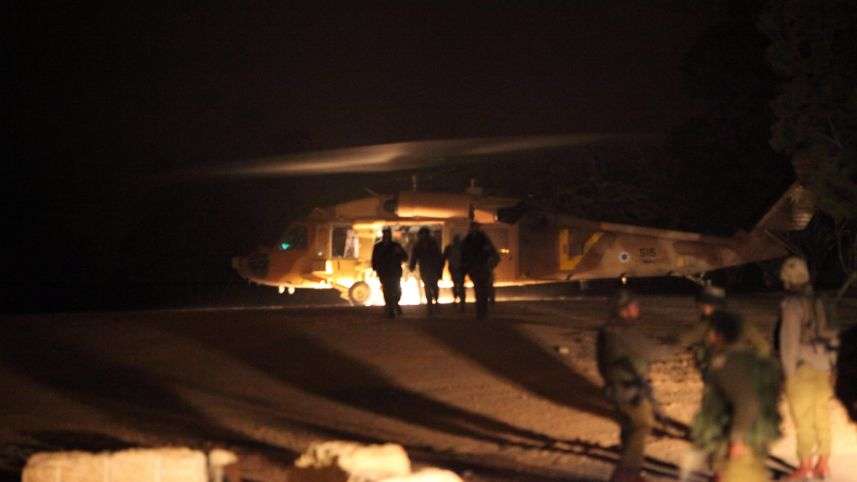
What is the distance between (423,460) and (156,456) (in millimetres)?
3189

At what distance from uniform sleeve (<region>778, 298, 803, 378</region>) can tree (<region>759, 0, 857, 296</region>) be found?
974 centimetres

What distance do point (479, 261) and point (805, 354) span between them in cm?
1244

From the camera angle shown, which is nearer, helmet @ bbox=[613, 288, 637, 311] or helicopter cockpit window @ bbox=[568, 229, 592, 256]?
helmet @ bbox=[613, 288, 637, 311]

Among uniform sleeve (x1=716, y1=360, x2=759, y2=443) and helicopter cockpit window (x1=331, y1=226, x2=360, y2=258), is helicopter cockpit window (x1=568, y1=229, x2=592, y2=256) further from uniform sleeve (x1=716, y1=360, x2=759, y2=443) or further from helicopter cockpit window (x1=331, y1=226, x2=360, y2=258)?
uniform sleeve (x1=716, y1=360, x2=759, y2=443)

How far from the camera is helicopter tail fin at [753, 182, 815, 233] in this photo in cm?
2961

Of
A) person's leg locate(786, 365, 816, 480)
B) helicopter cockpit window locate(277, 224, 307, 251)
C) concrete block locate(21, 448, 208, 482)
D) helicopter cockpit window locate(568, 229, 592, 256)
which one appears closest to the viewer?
concrete block locate(21, 448, 208, 482)

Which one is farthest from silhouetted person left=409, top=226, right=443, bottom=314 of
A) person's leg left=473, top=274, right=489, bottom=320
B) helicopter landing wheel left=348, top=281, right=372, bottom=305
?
helicopter landing wheel left=348, top=281, right=372, bottom=305

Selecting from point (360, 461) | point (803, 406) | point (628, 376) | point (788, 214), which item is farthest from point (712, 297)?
point (788, 214)

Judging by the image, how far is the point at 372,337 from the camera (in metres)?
20.7

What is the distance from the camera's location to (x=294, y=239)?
1323 inches

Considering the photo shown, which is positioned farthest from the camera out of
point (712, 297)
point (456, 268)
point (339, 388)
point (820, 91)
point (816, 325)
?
point (456, 268)

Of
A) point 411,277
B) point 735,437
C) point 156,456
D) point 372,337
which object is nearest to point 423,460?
point 156,456

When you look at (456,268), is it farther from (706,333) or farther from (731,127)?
(706,333)

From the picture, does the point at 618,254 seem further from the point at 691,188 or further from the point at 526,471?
the point at 526,471
